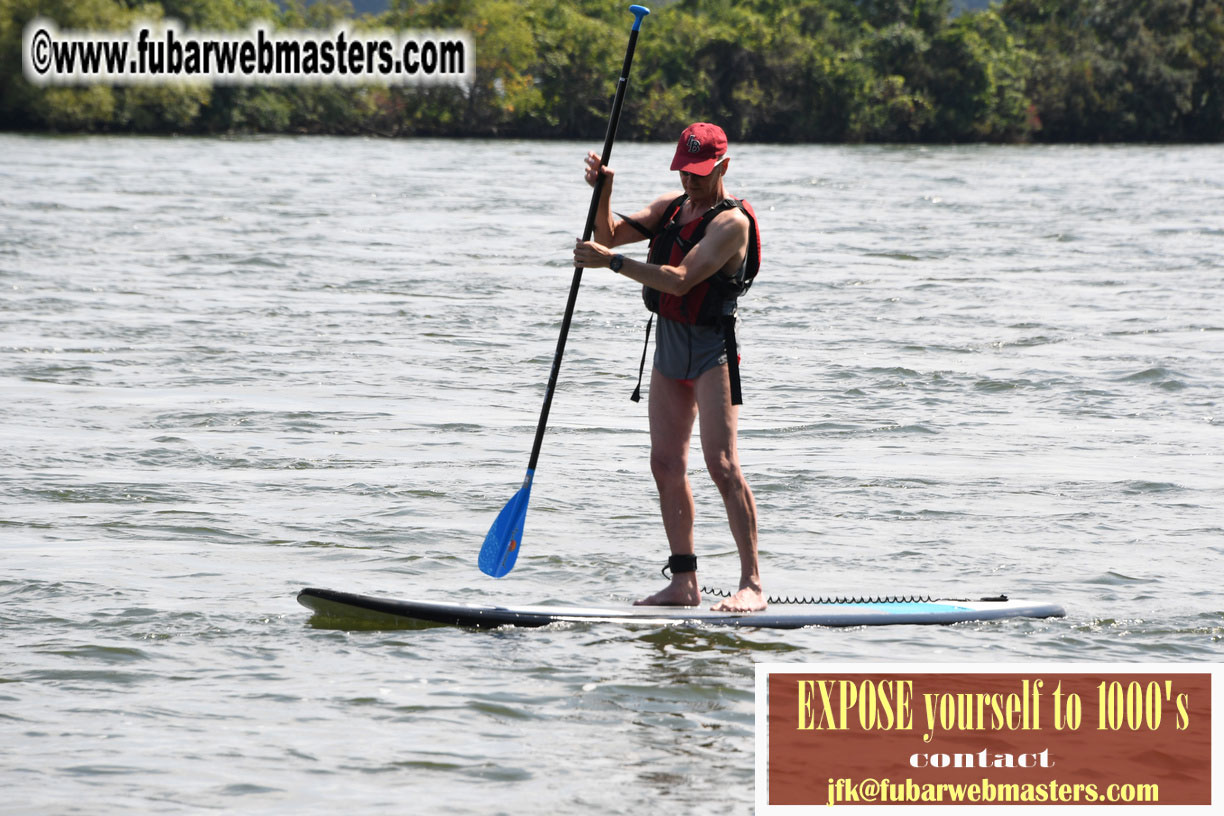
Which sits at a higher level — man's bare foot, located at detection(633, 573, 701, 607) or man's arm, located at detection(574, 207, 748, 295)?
man's arm, located at detection(574, 207, 748, 295)

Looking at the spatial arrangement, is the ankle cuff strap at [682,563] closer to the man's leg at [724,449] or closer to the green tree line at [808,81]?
the man's leg at [724,449]

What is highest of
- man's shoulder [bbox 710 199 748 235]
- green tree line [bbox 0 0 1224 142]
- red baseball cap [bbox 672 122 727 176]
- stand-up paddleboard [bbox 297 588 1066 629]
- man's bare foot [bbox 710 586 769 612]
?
green tree line [bbox 0 0 1224 142]

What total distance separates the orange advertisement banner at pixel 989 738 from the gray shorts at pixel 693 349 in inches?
47.8

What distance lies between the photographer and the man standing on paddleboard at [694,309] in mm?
6324

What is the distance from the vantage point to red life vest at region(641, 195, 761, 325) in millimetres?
6430

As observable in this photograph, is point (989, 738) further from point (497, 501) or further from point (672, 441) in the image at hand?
point (497, 501)

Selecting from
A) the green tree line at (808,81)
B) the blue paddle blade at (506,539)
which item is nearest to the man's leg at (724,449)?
the blue paddle blade at (506,539)

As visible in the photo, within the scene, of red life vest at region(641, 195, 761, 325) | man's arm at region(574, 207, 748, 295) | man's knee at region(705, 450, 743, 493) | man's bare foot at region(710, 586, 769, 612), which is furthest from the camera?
Result: man's bare foot at region(710, 586, 769, 612)

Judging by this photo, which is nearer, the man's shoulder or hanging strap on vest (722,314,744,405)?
the man's shoulder

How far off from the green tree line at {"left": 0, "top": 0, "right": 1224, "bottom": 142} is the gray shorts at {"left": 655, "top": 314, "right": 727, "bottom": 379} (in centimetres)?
7043

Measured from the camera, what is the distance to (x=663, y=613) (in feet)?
22.2

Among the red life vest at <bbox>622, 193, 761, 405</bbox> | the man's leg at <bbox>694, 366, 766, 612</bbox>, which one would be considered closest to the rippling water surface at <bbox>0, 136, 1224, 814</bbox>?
the man's leg at <bbox>694, 366, 766, 612</bbox>

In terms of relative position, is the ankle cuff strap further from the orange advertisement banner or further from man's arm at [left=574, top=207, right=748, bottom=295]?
man's arm at [left=574, top=207, right=748, bottom=295]

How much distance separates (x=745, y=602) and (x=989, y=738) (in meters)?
1.40
